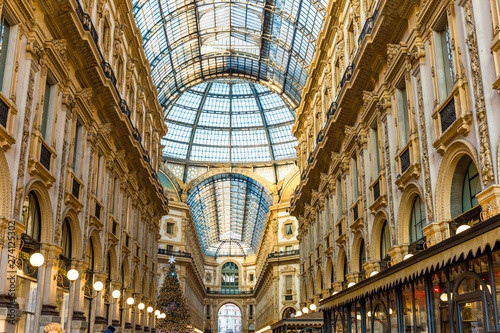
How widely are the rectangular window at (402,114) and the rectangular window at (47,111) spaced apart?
40.5 ft

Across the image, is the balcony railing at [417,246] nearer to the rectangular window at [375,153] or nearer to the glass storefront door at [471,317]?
the rectangular window at [375,153]

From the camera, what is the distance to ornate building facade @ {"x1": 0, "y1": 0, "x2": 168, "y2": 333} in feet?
48.8

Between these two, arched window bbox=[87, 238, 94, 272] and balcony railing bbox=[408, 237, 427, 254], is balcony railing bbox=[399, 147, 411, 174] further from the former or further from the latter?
arched window bbox=[87, 238, 94, 272]

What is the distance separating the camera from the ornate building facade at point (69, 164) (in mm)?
14867

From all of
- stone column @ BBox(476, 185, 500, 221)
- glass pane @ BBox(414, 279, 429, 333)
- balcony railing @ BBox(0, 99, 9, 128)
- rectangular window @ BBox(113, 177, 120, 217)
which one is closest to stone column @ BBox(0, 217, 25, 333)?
balcony railing @ BBox(0, 99, 9, 128)

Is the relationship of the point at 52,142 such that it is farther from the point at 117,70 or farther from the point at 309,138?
the point at 309,138

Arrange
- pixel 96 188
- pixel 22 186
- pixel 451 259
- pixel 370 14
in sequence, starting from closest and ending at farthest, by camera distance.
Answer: pixel 451 259, pixel 22 186, pixel 370 14, pixel 96 188

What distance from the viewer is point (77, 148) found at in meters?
22.7

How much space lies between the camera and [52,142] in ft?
61.6

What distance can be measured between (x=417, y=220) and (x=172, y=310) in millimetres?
31834

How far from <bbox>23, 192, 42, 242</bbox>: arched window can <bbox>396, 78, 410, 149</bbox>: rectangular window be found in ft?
41.4

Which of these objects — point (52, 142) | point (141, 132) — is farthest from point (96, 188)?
point (141, 132)

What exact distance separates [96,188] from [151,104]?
16328 mm

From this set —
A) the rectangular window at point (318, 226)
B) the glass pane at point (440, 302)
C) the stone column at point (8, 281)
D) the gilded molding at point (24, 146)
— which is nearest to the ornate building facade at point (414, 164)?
the glass pane at point (440, 302)
